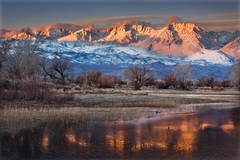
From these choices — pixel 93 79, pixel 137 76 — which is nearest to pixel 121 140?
pixel 137 76

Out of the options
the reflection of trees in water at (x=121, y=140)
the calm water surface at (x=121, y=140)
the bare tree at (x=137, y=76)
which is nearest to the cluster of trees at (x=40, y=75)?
the bare tree at (x=137, y=76)

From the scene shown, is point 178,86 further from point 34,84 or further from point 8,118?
point 8,118

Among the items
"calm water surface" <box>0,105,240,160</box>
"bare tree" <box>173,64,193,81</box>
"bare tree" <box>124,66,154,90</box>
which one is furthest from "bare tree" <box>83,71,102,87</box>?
"calm water surface" <box>0,105,240,160</box>

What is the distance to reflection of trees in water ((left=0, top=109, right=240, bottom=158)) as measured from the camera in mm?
14875

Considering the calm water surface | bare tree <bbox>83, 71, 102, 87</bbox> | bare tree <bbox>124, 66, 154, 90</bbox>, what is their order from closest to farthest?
the calm water surface, bare tree <bbox>124, 66, 154, 90</bbox>, bare tree <bbox>83, 71, 102, 87</bbox>

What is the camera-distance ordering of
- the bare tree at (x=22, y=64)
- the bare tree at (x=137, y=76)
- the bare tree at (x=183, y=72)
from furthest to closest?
1. the bare tree at (x=183, y=72)
2. the bare tree at (x=137, y=76)
3. the bare tree at (x=22, y=64)

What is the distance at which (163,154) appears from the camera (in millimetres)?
14508

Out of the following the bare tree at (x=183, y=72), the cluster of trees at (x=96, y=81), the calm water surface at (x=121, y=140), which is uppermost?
the bare tree at (x=183, y=72)

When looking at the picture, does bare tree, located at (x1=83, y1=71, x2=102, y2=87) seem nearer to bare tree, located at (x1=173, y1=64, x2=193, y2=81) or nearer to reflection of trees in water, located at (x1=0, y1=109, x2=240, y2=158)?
bare tree, located at (x1=173, y1=64, x2=193, y2=81)

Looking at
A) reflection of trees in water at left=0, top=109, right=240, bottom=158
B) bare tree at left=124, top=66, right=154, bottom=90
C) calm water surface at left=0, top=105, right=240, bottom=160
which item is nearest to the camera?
calm water surface at left=0, top=105, right=240, bottom=160

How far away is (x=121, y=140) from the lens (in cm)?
1723

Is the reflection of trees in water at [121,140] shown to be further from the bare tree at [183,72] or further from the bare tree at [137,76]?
the bare tree at [183,72]

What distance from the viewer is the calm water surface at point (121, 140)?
47.5 ft

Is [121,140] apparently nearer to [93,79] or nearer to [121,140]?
[121,140]
